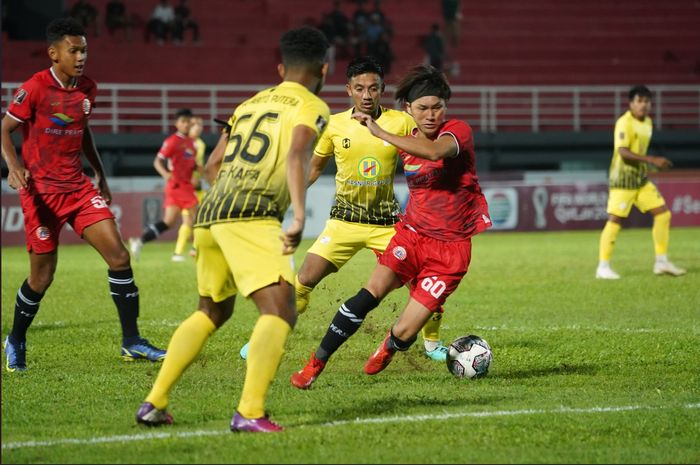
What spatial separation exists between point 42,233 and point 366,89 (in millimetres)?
2654

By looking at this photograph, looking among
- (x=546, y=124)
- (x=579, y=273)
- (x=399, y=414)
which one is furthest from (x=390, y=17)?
(x=399, y=414)

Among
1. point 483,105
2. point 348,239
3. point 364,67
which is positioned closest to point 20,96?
point 364,67

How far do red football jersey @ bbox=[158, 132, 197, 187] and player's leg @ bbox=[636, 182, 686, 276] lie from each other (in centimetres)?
762

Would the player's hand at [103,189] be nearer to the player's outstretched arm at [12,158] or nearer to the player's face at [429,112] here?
the player's outstretched arm at [12,158]

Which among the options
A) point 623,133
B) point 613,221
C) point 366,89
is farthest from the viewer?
point 613,221

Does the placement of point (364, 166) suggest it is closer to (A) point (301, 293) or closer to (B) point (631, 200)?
(A) point (301, 293)

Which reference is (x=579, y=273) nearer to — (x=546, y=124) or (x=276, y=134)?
(x=276, y=134)

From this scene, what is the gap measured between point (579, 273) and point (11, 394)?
10.7 meters

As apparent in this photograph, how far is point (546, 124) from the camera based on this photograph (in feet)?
106

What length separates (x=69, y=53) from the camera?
8656mm

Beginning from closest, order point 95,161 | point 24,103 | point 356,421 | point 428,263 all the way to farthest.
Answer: point 356,421 → point 428,263 → point 24,103 → point 95,161

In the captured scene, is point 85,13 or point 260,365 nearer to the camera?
point 260,365

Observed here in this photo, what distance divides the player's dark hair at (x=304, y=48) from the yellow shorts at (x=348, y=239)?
116 inches

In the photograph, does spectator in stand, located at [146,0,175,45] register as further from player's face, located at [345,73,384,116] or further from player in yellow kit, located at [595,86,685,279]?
player's face, located at [345,73,384,116]
